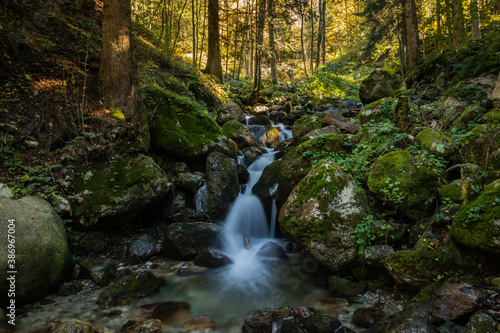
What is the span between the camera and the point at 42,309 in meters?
3.89

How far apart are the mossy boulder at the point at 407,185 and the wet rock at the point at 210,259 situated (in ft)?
11.7

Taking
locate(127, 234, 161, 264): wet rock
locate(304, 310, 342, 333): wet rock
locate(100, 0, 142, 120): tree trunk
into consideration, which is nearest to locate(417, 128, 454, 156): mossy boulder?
locate(304, 310, 342, 333): wet rock

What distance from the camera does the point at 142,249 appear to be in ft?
18.7

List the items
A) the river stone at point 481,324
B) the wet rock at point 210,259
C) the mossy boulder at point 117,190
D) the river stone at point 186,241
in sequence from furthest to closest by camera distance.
Result: the river stone at point 186,241 → the wet rock at point 210,259 → the mossy boulder at point 117,190 → the river stone at point 481,324

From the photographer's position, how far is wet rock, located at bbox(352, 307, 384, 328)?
3445 mm

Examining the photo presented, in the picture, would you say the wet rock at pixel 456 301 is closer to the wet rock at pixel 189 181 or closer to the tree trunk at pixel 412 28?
the wet rock at pixel 189 181

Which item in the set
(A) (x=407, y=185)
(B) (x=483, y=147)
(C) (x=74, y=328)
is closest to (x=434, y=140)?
(B) (x=483, y=147)

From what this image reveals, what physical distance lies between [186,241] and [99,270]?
1.75m

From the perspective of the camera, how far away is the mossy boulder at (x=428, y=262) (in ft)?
10.3

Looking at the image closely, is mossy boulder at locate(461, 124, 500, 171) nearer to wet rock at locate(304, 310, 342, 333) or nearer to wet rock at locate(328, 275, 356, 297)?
wet rock at locate(328, 275, 356, 297)

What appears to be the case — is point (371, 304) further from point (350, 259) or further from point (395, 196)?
point (395, 196)

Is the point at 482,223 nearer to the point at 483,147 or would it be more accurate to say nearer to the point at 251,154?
the point at 483,147

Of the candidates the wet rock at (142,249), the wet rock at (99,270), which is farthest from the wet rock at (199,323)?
the wet rock at (142,249)

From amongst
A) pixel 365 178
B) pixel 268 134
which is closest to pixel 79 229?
pixel 365 178
